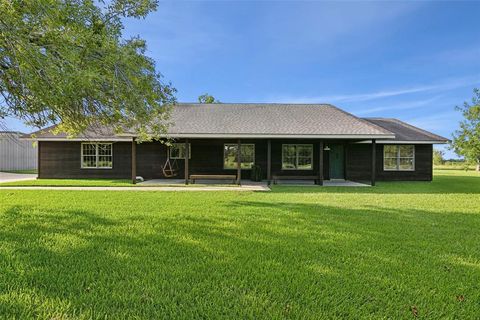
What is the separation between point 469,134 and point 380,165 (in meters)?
5.47

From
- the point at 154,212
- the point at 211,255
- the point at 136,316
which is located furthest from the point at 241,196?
the point at 136,316

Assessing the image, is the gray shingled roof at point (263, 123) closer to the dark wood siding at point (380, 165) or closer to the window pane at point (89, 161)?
the window pane at point (89, 161)

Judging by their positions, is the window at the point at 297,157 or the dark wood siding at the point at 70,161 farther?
the window at the point at 297,157

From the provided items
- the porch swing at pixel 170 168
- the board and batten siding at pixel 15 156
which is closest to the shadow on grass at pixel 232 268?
the porch swing at pixel 170 168

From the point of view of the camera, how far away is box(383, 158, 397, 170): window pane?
16859 millimetres

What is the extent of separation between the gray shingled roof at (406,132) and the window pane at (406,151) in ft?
1.90

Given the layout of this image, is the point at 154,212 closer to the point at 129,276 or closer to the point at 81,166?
the point at 129,276

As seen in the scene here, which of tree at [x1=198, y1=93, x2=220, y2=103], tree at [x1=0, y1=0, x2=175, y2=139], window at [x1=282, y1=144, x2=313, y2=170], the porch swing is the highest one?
tree at [x1=198, y1=93, x2=220, y2=103]

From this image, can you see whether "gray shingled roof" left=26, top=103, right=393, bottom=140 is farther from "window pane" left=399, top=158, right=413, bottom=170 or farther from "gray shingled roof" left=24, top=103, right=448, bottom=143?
"window pane" left=399, top=158, right=413, bottom=170

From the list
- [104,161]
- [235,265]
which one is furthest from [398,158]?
[104,161]

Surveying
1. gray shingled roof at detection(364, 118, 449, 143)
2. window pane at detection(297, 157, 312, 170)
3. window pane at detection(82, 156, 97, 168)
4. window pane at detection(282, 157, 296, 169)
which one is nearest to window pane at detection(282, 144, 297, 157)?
window pane at detection(282, 157, 296, 169)

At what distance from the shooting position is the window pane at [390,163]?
55.3ft

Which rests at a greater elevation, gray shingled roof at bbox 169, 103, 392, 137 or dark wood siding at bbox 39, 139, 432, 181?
gray shingled roof at bbox 169, 103, 392, 137

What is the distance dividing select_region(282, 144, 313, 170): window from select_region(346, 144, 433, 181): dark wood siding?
2.45m
